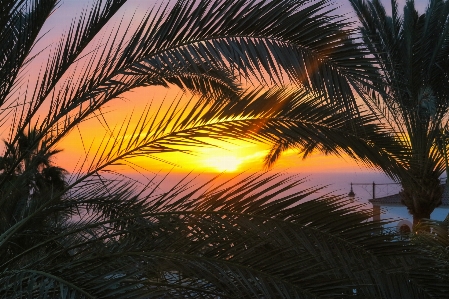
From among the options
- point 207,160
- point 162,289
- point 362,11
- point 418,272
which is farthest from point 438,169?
point 162,289

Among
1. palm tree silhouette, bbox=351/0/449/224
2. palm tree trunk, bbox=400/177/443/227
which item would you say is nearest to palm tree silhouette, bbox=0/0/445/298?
palm tree silhouette, bbox=351/0/449/224

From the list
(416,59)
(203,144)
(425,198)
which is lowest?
(425,198)

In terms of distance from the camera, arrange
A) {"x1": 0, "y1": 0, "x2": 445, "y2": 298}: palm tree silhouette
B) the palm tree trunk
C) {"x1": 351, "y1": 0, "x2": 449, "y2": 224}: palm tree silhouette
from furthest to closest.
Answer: the palm tree trunk, {"x1": 351, "y1": 0, "x2": 449, "y2": 224}: palm tree silhouette, {"x1": 0, "y1": 0, "x2": 445, "y2": 298}: palm tree silhouette

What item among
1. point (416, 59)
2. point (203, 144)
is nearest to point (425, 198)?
point (416, 59)

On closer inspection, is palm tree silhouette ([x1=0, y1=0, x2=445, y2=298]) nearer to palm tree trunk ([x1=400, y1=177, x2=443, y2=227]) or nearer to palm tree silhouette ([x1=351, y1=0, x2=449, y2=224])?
palm tree silhouette ([x1=351, y1=0, x2=449, y2=224])

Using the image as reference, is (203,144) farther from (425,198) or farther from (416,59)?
(425,198)

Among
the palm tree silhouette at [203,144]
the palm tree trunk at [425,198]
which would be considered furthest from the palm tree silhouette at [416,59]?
the palm tree silhouette at [203,144]

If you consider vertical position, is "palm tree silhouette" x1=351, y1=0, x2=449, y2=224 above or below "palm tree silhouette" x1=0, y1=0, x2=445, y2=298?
above

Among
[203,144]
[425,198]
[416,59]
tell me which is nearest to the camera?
[203,144]

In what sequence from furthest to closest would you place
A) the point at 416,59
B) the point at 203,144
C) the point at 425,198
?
the point at 425,198
the point at 416,59
the point at 203,144

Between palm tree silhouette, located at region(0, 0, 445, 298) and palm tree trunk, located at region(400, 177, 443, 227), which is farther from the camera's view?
palm tree trunk, located at region(400, 177, 443, 227)

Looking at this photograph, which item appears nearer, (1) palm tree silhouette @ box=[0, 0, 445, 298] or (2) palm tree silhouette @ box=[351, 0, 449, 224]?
(1) palm tree silhouette @ box=[0, 0, 445, 298]

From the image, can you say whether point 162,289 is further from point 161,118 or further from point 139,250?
point 161,118

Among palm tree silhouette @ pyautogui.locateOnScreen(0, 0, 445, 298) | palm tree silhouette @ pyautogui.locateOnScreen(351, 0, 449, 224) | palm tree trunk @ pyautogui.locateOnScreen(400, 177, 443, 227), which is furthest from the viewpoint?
palm tree trunk @ pyautogui.locateOnScreen(400, 177, 443, 227)
